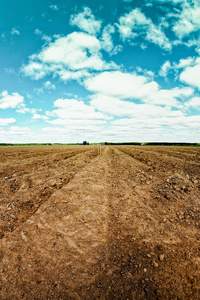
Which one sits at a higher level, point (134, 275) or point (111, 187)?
point (111, 187)

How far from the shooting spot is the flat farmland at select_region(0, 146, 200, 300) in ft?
13.7

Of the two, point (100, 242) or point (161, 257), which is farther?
point (100, 242)

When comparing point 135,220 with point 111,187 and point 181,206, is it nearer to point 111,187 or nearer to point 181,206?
point 181,206

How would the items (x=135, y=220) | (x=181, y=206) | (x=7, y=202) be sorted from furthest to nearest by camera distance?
1. (x=7, y=202)
2. (x=181, y=206)
3. (x=135, y=220)

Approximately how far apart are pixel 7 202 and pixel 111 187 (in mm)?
5490

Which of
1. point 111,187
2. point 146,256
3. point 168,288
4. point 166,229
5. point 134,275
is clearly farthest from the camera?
point 111,187

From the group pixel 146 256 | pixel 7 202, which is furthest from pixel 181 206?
pixel 7 202

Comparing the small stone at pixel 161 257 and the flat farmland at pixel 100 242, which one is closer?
the flat farmland at pixel 100 242

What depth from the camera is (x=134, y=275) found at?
444 cm

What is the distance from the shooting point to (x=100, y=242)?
571cm

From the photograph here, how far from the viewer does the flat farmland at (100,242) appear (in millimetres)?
4188

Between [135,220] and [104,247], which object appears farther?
[135,220]

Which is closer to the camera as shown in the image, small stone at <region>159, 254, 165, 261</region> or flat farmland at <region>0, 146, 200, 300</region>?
flat farmland at <region>0, 146, 200, 300</region>

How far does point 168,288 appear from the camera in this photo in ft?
13.3
